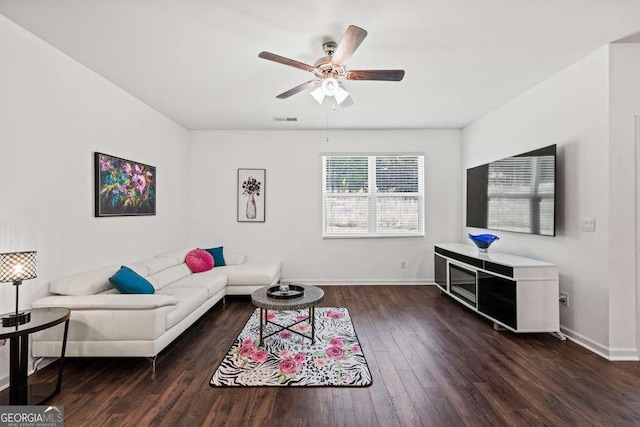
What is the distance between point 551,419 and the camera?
192 centimetres

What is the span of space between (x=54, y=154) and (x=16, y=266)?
44.3 inches

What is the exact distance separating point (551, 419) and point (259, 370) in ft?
6.60

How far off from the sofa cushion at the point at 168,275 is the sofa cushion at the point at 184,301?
10cm

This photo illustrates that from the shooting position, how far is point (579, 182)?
2967 millimetres

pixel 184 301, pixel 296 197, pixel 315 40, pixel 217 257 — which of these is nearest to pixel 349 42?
pixel 315 40

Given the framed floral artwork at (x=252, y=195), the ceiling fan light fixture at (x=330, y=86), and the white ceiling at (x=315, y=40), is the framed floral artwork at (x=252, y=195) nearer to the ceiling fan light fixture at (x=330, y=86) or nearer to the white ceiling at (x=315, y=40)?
the white ceiling at (x=315, y=40)

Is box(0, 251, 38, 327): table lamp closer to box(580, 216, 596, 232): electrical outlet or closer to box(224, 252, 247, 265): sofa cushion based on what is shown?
box(224, 252, 247, 265): sofa cushion

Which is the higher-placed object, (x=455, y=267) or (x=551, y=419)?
(x=455, y=267)

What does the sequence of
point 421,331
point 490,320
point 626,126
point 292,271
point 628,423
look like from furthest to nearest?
point 292,271
point 490,320
point 421,331
point 626,126
point 628,423

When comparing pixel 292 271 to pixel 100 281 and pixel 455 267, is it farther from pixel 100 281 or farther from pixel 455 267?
pixel 100 281

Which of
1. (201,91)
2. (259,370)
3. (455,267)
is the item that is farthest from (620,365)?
(201,91)

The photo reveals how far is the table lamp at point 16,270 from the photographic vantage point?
198 centimetres

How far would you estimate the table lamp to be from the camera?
1981 mm

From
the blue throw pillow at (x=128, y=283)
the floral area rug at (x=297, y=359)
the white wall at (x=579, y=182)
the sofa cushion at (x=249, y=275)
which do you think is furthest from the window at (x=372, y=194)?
the blue throw pillow at (x=128, y=283)
